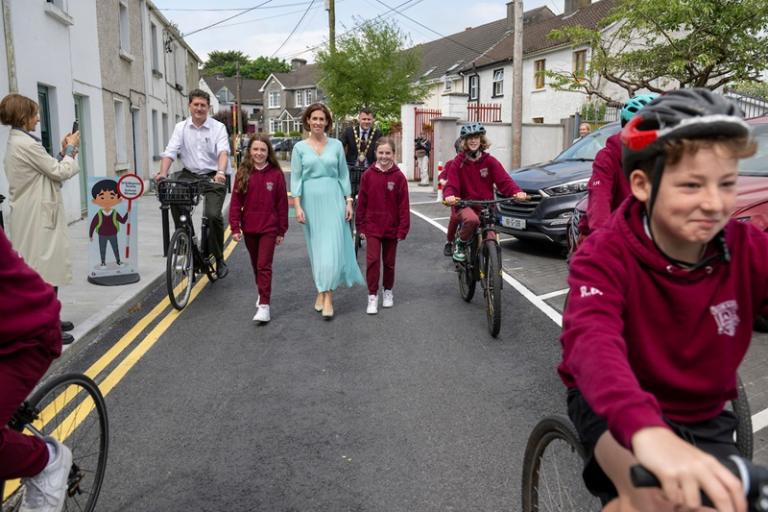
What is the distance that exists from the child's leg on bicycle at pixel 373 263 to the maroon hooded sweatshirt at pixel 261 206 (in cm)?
90

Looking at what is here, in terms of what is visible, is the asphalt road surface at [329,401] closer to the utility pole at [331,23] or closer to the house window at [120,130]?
the house window at [120,130]

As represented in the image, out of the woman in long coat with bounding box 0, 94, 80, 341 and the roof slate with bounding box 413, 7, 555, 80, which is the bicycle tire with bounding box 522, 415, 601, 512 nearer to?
the woman in long coat with bounding box 0, 94, 80, 341

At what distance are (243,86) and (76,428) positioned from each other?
108 metres

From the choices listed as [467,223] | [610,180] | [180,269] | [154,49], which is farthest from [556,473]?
[154,49]

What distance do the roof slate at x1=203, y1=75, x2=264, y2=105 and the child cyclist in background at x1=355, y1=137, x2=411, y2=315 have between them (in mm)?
98634

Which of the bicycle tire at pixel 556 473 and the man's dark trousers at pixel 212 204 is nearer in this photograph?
the bicycle tire at pixel 556 473

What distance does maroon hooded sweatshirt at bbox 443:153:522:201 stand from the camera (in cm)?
693

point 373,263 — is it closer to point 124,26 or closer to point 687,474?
point 687,474

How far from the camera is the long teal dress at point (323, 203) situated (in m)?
6.71

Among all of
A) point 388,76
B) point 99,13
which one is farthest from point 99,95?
point 388,76

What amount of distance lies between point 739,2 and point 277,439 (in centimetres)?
1691

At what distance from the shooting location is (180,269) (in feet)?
24.3

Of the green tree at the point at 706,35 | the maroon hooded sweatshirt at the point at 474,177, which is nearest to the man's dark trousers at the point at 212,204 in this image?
the maroon hooded sweatshirt at the point at 474,177

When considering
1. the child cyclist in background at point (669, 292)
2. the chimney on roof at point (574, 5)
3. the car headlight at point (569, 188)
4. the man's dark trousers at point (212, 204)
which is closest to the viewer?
the child cyclist in background at point (669, 292)
